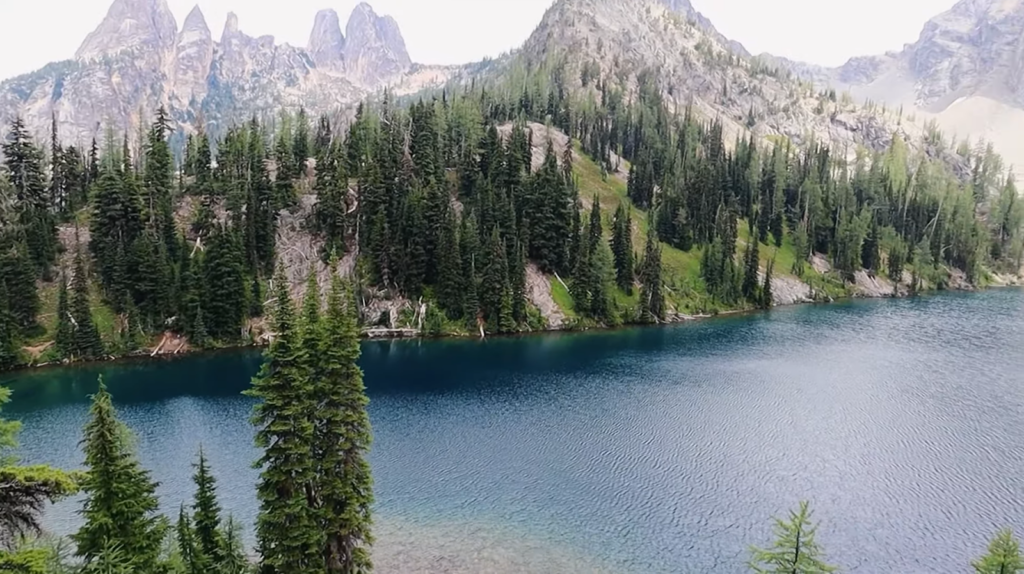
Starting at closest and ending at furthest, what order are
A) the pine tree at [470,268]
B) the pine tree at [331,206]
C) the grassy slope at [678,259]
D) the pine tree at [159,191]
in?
the pine tree at [159,191] → the pine tree at [470,268] → the pine tree at [331,206] → the grassy slope at [678,259]

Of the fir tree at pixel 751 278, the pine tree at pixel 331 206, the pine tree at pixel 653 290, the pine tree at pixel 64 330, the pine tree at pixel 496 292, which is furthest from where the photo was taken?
the fir tree at pixel 751 278

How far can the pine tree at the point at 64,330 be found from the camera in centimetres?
9719

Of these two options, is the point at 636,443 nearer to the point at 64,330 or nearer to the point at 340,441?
the point at 340,441

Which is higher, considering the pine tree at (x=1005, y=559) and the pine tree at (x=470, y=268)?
the pine tree at (x=470, y=268)

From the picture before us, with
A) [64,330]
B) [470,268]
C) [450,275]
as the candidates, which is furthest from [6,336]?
[470,268]

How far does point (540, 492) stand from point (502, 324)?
67106 millimetres

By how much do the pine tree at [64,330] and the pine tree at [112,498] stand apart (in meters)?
85.6

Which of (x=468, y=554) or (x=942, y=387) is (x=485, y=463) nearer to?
(x=468, y=554)

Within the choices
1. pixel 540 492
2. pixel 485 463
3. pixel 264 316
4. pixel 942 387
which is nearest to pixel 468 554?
pixel 540 492

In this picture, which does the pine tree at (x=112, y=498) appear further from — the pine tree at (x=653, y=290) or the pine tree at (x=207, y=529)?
the pine tree at (x=653, y=290)

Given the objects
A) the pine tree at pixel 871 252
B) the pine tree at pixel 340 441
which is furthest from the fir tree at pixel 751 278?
the pine tree at pixel 340 441

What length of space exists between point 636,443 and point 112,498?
49.5m

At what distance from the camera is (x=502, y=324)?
395 feet

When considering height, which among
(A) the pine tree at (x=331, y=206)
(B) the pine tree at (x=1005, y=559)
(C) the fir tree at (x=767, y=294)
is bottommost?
(B) the pine tree at (x=1005, y=559)
